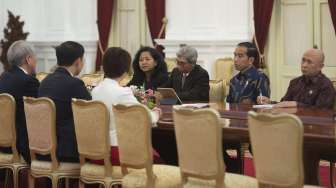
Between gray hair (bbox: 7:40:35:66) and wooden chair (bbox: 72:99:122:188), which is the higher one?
gray hair (bbox: 7:40:35:66)

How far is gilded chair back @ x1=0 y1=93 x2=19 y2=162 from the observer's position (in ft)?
17.1

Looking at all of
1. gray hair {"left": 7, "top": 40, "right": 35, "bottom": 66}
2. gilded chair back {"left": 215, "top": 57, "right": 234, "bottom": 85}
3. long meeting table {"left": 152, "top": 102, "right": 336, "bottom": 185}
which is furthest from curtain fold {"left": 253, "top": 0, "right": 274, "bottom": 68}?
gray hair {"left": 7, "top": 40, "right": 35, "bottom": 66}

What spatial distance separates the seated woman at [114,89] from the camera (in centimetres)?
463

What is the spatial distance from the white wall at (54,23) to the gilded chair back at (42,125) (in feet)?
21.9

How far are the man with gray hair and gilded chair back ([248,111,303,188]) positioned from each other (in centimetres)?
283

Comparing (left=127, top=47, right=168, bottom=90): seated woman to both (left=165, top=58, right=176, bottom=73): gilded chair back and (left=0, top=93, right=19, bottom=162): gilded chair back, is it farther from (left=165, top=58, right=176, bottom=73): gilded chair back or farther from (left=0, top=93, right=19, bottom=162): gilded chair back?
(left=165, top=58, right=176, bottom=73): gilded chair back

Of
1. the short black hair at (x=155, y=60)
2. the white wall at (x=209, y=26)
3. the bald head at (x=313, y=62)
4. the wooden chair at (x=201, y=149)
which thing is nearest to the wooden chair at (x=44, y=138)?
the wooden chair at (x=201, y=149)

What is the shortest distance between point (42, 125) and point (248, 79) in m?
2.20

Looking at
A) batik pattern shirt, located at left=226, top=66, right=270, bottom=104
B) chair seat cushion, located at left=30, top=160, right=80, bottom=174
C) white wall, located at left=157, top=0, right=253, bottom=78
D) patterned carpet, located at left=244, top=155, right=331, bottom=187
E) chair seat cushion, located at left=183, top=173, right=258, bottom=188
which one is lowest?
patterned carpet, located at left=244, top=155, right=331, bottom=187

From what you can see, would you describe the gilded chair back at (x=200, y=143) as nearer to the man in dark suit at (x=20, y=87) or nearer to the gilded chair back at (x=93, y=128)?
the gilded chair back at (x=93, y=128)

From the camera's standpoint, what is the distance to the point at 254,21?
968cm

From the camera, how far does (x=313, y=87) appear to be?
558 cm

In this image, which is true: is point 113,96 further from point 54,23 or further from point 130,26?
point 54,23

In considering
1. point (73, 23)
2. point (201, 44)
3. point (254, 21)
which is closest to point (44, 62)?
point (73, 23)
